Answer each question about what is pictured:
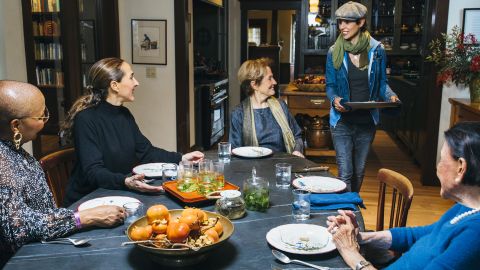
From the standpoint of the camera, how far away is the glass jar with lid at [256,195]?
183 cm

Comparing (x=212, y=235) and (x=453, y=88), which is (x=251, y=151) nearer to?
(x=212, y=235)

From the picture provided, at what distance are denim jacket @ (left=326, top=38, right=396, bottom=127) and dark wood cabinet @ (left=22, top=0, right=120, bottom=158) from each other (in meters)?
2.14

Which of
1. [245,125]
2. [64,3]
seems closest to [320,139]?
[245,125]

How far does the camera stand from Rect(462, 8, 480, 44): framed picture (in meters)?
4.44

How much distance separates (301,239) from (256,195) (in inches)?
12.6

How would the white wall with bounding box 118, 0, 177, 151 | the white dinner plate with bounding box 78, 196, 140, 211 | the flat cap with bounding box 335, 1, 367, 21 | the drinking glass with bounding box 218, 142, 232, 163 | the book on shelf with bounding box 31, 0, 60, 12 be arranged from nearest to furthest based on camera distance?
the white dinner plate with bounding box 78, 196, 140, 211
the drinking glass with bounding box 218, 142, 232, 163
the flat cap with bounding box 335, 1, 367, 21
the book on shelf with bounding box 31, 0, 60, 12
the white wall with bounding box 118, 0, 177, 151

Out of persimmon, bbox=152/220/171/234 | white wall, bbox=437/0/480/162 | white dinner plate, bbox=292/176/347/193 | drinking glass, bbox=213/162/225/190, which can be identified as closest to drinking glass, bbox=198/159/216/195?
drinking glass, bbox=213/162/225/190

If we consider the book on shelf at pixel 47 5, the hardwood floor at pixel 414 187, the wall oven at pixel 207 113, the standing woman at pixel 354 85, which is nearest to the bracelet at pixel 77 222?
the standing woman at pixel 354 85

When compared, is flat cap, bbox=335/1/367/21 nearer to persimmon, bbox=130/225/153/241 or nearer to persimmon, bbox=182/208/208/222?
persimmon, bbox=182/208/208/222

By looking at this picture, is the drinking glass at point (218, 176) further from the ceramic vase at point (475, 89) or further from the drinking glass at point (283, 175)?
the ceramic vase at point (475, 89)

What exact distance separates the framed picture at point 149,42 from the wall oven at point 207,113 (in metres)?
1.07

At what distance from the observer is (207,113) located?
20.1 ft

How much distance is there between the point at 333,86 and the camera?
Result: 3.39 meters

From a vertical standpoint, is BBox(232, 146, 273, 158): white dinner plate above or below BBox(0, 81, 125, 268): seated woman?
below
